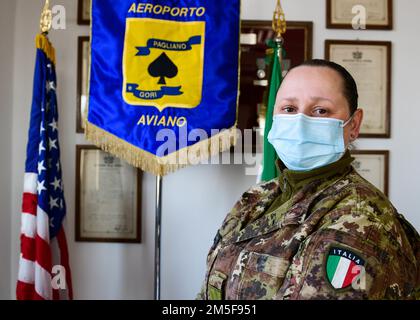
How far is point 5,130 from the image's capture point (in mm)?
2795

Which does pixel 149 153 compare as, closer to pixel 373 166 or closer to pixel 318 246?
pixel 373 166

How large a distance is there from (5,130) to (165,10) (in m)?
1.10

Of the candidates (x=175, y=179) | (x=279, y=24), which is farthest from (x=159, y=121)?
(x=279, y=24)

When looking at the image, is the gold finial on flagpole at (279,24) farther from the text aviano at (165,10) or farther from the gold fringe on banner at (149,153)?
the gold fringe on banner at (149,153)

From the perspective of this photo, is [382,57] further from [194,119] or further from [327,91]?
[327,91]

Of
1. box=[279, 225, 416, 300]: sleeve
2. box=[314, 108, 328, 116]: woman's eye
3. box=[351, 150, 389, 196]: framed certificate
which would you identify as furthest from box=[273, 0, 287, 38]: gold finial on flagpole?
box=[279, 225, 416, 300]: sleeve

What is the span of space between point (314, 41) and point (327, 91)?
1777 millimetres

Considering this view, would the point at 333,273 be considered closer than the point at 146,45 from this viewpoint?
Yes

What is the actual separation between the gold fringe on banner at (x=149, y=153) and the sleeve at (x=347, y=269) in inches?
60.3

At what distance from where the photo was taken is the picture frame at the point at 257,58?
2838 mm

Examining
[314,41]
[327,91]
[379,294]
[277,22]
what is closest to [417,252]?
[379,294]

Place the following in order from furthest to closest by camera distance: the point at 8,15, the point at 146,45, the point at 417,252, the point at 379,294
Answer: the point at 8,15, the point at 146,45, the point at 417,252, the point at 379,294

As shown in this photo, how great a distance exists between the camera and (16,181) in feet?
9.48

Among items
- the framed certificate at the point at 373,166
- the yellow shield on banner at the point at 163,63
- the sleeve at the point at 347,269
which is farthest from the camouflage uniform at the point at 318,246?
the framed certificate at the point at 373,166
